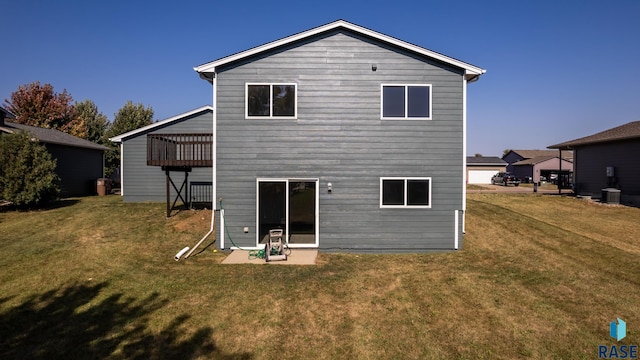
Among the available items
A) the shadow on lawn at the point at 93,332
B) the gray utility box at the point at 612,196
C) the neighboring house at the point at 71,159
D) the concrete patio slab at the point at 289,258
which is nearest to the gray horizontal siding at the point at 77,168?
the neighboring house at the point at 71,159

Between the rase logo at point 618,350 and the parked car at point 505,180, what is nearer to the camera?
the rase logo at point 618,350

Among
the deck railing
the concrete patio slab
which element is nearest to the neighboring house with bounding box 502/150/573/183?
the concrete patio slab

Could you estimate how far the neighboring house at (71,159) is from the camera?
1920 cm

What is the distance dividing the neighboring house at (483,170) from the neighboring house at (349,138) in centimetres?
3779

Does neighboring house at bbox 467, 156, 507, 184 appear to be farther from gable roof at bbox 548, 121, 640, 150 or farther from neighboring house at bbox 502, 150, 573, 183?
gable roof at bbox 548, 121, 640, 150

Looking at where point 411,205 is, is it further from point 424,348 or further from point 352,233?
point 424,348

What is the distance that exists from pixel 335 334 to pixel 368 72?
8107 mm

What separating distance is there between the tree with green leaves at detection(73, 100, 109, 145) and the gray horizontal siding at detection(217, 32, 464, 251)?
120 feet

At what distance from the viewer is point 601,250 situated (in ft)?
32.9

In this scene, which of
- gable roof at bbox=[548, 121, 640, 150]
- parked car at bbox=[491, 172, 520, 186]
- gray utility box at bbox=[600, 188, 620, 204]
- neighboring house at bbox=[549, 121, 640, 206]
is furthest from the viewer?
parked car at bbox=[491, 172, 520, 186]

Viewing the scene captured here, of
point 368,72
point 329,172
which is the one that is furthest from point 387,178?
point 368,72

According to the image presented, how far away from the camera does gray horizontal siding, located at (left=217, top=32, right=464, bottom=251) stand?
10164mm

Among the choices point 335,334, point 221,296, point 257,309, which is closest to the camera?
point 335,334

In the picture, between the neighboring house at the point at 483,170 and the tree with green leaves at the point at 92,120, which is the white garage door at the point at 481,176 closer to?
the neighboring house at the point at 483,170
